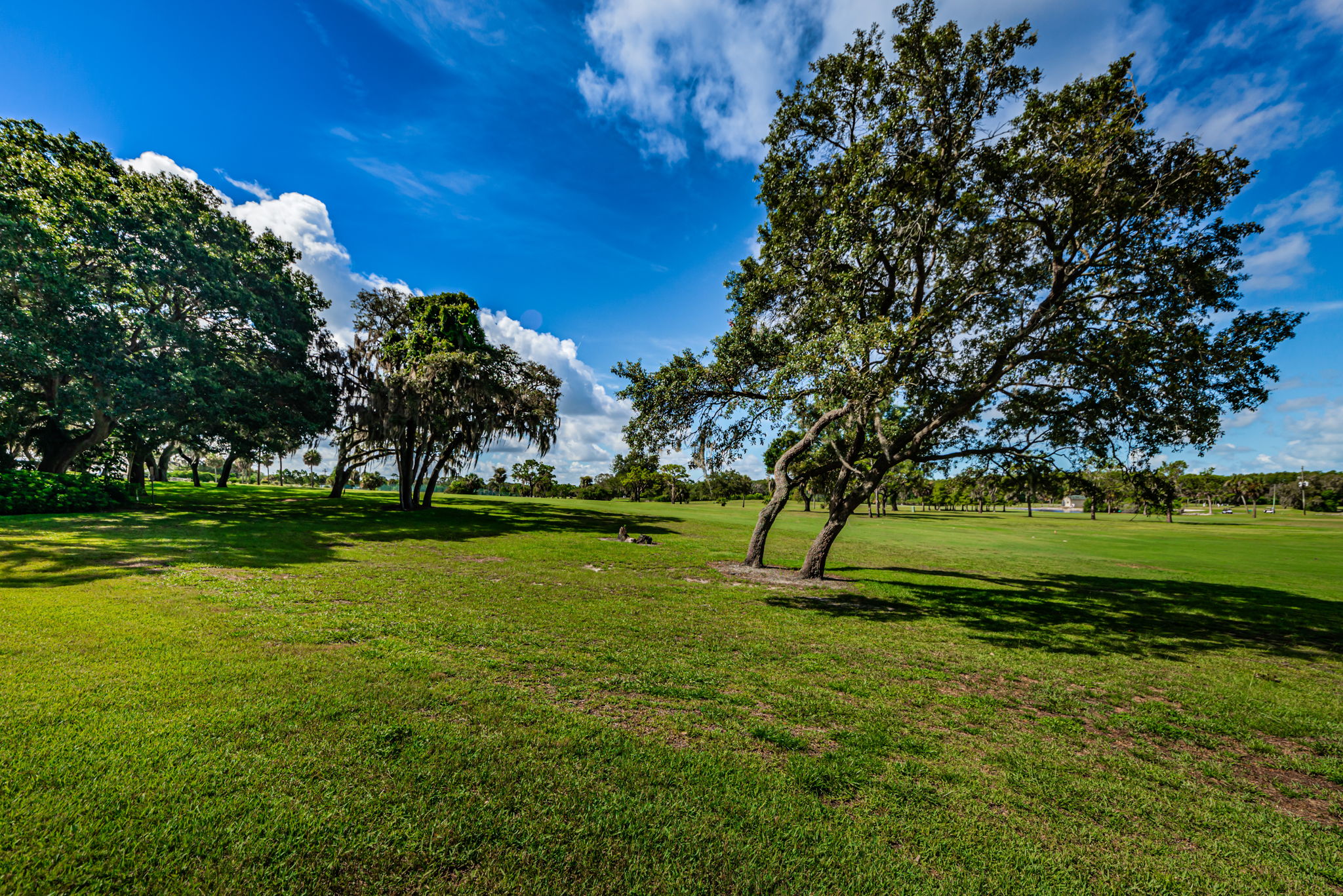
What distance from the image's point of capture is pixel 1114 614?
11555 millimetres

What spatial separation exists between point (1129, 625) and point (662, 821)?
13.1 metres

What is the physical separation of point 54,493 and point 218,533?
913 centimetres

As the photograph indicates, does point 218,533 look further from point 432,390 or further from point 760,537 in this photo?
point 760,537

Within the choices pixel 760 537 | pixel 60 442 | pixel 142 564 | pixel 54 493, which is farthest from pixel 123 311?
pixel 760 537

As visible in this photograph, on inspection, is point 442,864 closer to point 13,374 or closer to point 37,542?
point 37,542

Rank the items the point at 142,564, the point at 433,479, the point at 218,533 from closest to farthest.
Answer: the point at 142,564
the point at 218,533
the point at 433,479

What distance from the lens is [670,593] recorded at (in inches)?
444

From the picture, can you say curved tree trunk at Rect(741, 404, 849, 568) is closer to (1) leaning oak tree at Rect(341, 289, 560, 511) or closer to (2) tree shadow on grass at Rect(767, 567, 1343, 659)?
(2) tree shadow on grass at Rect(767, 567, 1343, 659)

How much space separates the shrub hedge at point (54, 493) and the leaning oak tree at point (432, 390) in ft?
34.4

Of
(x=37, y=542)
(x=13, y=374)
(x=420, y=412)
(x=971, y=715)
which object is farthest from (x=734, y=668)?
(x=13, y=374)

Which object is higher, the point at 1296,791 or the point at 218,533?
the point at 218,533

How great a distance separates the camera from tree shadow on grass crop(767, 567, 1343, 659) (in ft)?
29.2

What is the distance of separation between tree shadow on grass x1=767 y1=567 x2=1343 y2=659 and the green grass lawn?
6.3 inches

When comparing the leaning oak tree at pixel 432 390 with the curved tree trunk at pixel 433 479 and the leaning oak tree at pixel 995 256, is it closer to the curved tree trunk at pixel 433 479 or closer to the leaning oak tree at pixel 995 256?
the curved tree trunk at pixel 433 479
